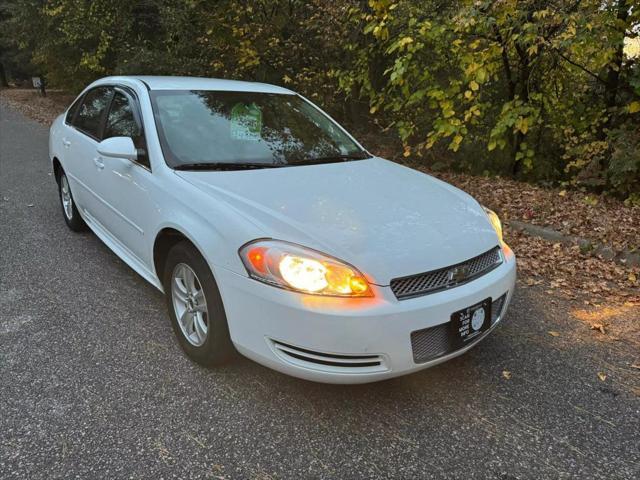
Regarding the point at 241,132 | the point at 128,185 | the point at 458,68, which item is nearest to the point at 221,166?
the point at 241,132

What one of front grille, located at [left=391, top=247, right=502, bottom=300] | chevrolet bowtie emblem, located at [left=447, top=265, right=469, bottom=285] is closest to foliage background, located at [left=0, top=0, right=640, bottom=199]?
front grille, located at [left=391, top=247, right=502, bottom=300]

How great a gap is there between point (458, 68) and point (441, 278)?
4.71 meters

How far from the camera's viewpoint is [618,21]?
499 cm

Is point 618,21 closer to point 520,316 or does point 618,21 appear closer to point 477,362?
point 520,316

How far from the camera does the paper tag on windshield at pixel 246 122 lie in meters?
3.25

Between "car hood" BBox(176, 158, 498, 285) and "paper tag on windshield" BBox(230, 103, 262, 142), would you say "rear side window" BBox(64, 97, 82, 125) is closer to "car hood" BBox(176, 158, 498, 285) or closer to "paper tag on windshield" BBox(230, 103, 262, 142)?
"paper tag on windshield" BBox(230, 103, 262, 142)

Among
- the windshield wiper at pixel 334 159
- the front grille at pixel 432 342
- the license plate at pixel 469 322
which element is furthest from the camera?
the windshield wiper at pixel 334 159

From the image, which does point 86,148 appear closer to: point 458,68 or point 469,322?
point 469,322


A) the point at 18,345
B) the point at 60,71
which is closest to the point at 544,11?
the point at 18,345

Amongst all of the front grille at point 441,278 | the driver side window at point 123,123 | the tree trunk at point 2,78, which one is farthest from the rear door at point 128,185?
the tree trunk at point 2,78

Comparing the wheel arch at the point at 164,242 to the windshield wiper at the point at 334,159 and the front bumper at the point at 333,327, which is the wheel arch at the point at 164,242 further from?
the windshield wiper at the point at 334,159

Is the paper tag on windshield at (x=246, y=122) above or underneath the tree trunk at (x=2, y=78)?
underneath

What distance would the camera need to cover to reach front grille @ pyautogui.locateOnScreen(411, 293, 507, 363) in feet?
7.23

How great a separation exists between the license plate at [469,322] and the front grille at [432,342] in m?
0.03
